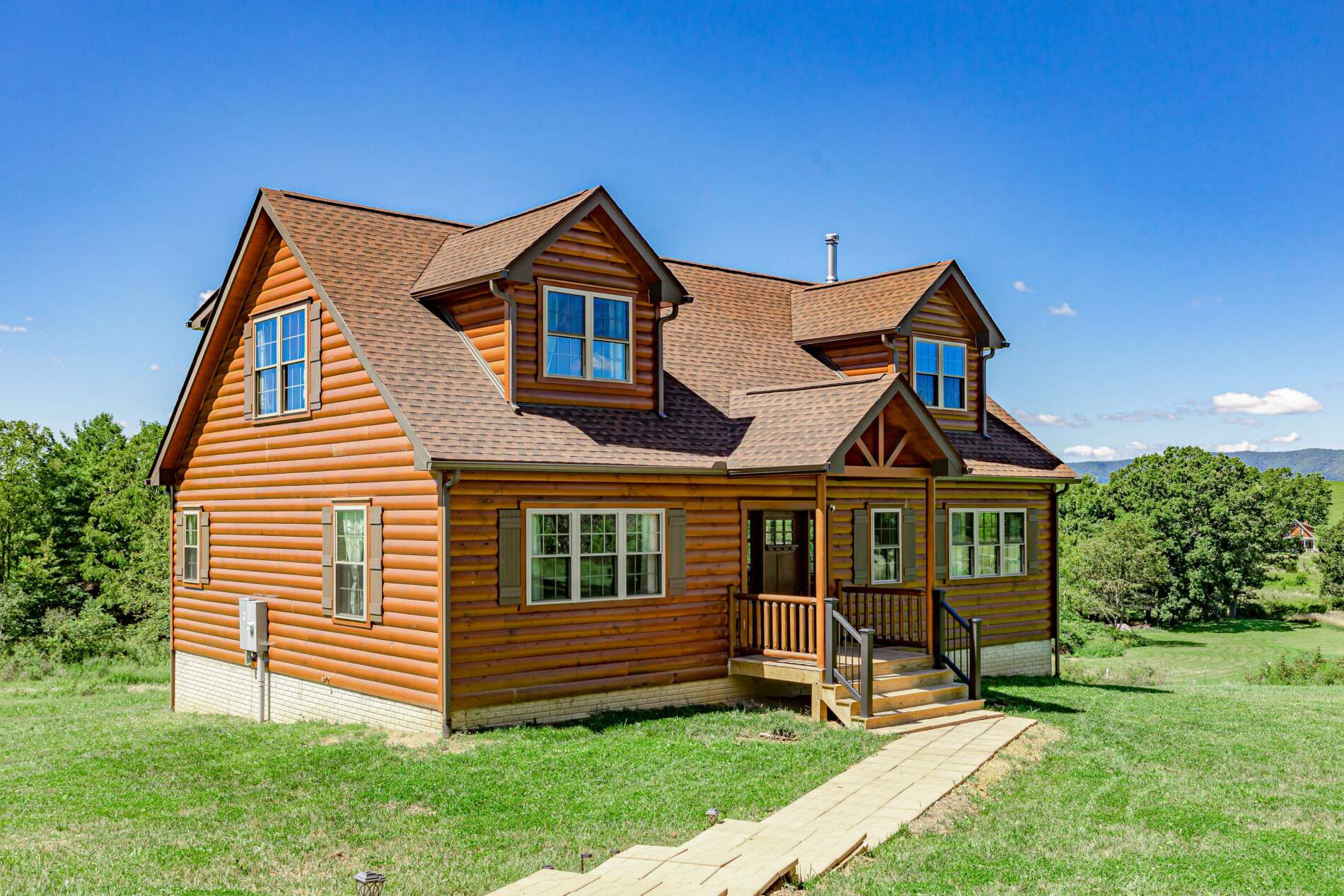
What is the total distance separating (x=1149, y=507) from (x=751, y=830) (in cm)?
6623

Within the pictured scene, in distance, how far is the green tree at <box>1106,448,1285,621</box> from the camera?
63969mm

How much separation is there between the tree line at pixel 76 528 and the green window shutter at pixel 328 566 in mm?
27974

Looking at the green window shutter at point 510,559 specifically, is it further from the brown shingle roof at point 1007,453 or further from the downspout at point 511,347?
the brown shingle roof at point 1007,453

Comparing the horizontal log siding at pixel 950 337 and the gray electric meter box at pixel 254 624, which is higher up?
the horizontal log siding at pixel 950 337

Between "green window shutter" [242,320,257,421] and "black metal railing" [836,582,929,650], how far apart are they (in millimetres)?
10188

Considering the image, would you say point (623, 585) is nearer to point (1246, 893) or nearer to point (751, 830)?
point (751, 830)

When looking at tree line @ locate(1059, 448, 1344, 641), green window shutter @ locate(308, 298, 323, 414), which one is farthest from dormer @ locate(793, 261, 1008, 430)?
tree line @ locate(1059, 448, 1344, 641)

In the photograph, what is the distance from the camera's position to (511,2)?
17797mm

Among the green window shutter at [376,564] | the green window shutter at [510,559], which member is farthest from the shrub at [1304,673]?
the green window shutter at [376,564]

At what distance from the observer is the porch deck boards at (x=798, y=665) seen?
14492 millimetres

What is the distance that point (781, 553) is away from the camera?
17.2 metres

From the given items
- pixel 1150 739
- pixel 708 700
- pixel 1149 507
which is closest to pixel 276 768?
pixel 708 700

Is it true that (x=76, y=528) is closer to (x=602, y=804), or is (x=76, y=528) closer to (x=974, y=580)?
(x=974, y=580)

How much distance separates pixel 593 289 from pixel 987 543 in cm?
972
